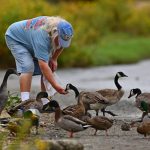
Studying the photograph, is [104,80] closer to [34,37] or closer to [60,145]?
[34,37]

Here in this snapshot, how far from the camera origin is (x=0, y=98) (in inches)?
584

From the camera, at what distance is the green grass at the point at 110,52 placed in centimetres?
3375

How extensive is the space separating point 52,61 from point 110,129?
6.09ft

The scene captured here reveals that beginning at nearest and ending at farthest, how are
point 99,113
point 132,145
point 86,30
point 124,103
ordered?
point 132,145 → point 99,113 → point 124,103 → point 86,30

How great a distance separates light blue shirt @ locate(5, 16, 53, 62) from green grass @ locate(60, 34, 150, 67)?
17820mm

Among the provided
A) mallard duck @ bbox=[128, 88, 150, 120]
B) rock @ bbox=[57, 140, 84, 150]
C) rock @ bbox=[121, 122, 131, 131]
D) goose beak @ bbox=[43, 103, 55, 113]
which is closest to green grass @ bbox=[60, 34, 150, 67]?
mallard duck @ bbox=[128, 88, 150, 120]

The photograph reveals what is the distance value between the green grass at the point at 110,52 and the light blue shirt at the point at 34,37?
17820mm

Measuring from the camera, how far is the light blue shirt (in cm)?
1448

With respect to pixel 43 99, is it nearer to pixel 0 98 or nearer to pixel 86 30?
pixel 0 98

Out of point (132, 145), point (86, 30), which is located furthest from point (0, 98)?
point (86, 30)

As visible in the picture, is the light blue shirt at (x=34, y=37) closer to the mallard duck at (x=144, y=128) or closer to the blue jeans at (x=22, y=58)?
the blue jeans at (x=22, y=58)

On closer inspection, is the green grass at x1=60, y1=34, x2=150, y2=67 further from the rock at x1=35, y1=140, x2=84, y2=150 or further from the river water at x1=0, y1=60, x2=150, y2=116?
the rock at x1=35, y1=140, x2=84, y2=150

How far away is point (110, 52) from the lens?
37188 mm

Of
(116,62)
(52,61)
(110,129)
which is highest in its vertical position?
(52,61)
